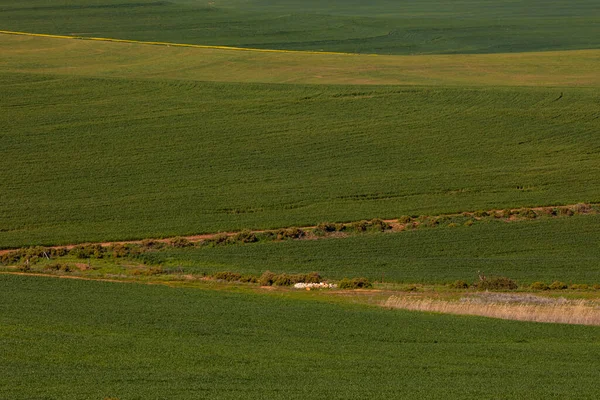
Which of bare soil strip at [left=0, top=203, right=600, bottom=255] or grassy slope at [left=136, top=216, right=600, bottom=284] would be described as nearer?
grassy slope at [left=136, top=216, right=600, bottom=284]

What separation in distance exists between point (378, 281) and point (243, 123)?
24032 mm

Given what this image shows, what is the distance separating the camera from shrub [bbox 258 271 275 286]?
29645 mm

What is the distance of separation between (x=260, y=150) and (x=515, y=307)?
24.7 meters

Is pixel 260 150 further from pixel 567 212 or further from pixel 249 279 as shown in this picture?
pixel 249 279

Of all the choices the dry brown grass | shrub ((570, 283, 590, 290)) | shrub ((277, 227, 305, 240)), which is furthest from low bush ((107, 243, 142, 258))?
shrub ((570, 283, 590, 290))

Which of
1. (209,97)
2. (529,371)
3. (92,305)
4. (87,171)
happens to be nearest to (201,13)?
(209,97)

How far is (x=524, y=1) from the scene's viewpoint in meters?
115

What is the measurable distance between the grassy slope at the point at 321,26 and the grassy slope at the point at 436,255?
45.4 metres

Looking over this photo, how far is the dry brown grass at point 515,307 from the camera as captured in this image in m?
24.2

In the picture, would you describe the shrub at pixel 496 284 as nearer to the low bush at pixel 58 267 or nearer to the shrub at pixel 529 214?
the shrub at pixel 529 214

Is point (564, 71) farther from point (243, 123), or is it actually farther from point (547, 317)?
point (547, 317)

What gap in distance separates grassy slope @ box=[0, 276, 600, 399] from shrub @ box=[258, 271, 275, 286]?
3745 millimetres

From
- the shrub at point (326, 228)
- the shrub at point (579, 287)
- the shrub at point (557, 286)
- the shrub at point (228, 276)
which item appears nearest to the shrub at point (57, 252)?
the shrub at point (228, 276)

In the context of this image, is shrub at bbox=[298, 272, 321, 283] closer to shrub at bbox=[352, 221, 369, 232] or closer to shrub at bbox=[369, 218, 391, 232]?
shrub at bbox=[352, 221, 369, 232]
